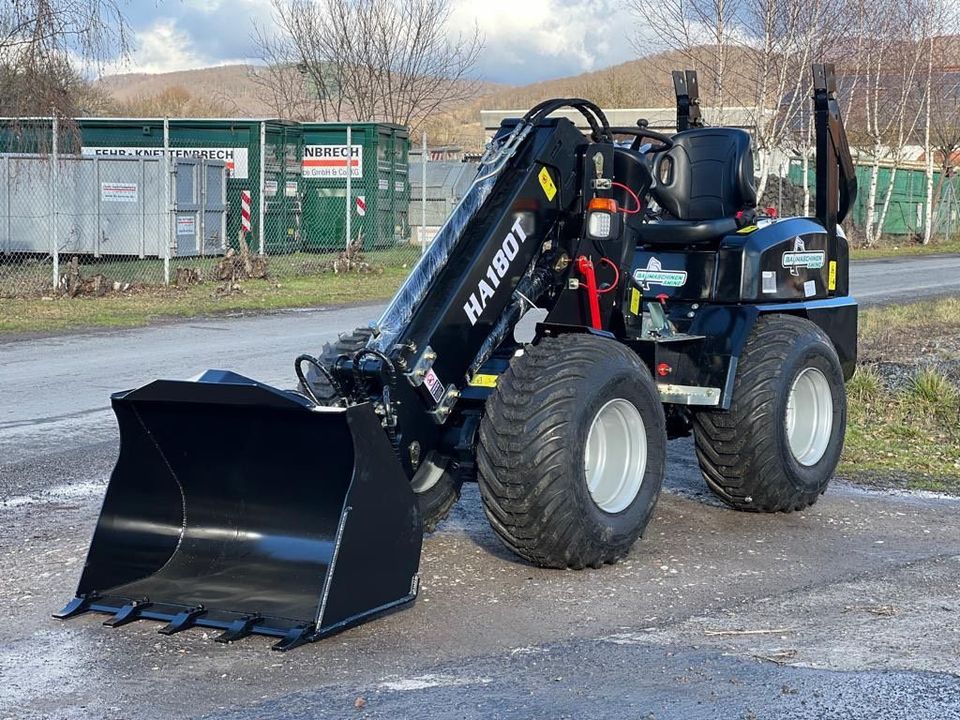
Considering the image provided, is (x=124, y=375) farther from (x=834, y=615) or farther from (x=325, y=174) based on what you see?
(x=325, y=174)

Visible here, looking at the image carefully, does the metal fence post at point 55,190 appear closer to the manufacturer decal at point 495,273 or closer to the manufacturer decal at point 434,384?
the manufacturer decal at point 495,273

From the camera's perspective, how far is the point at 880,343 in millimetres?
14289

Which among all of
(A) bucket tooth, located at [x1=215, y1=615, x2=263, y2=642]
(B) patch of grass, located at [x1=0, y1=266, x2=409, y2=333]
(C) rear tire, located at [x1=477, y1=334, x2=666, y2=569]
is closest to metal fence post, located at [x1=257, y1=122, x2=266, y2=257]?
(B) patch of grass, located at [x1=0, y1=266, x2=409, y2=333]

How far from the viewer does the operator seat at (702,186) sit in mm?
7363

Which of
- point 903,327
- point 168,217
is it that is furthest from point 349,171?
point 903,327

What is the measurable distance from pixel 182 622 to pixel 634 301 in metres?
3.00

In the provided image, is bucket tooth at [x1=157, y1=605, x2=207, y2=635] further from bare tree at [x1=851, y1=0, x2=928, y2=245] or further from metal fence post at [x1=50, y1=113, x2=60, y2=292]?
bare tree at [x1=851, y1=0, x2=928, y2=245]

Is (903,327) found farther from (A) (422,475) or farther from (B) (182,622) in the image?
(B) (182,622)

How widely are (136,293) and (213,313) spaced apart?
7.12 ft

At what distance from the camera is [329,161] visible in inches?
1081

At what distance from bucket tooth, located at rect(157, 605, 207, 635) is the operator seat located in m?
3.51

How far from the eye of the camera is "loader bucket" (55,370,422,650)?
5.01 m

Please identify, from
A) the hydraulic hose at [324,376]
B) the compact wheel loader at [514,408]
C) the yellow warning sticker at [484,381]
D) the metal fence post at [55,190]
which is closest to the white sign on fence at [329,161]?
the metal fence post at [55,190]

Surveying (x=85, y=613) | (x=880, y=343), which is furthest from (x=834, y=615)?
(x=880, y=343)
